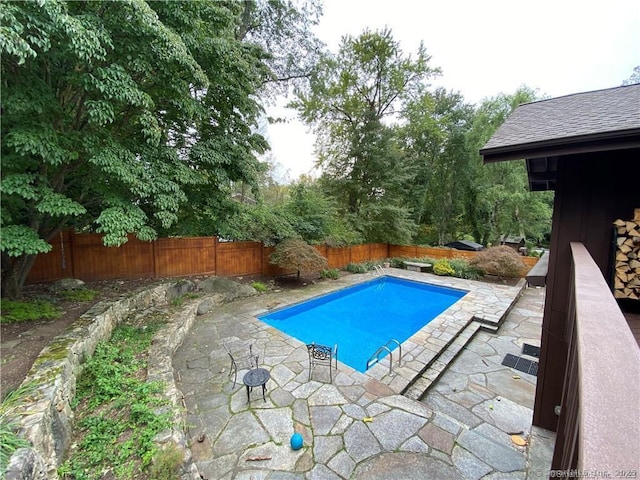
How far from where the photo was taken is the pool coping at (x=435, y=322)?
14.8ft

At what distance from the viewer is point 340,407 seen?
3.62 meters

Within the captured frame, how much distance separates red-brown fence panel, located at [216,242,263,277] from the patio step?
733 centimetres

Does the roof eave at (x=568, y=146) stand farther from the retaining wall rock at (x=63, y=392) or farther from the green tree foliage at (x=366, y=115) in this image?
the green tree foliage at (x=366, y=115)

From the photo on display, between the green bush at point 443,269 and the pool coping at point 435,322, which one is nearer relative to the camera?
the pool coping at point 435,322

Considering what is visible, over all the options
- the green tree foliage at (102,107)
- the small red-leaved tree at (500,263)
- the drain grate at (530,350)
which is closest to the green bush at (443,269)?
the small red-leaved tree at (500,263)

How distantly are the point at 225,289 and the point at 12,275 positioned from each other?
4.50 metres

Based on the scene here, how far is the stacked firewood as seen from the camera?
8.18ft

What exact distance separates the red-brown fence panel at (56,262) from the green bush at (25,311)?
2324 millimetres

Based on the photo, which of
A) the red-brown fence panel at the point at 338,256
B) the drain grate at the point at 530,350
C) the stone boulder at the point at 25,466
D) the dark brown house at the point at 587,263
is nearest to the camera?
the dark brown house at the point at 587,263

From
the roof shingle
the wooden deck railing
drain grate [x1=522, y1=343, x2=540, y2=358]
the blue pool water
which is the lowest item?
the blue pool water

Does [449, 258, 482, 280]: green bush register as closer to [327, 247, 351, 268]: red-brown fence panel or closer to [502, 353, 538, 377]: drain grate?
[327, 247, 351, 268]: red-brown fence panel

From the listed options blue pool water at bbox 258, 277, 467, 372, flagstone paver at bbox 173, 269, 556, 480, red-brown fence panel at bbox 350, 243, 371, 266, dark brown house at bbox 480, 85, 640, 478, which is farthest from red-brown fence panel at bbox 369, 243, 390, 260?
dark brown house at bbox 480, 85, 640, 478

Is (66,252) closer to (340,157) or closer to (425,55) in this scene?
(340,157)

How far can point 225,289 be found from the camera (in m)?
8.32
